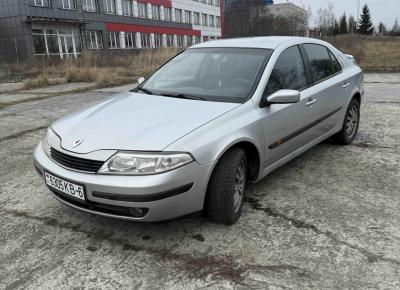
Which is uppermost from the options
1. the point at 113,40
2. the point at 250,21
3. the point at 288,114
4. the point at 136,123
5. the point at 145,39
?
the point at 250,21

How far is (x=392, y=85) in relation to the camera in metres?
11.0

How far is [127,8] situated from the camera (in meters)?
46.0

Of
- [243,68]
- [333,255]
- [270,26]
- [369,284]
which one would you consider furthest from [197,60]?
[270,26]

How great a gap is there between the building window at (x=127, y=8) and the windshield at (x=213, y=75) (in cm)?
4391

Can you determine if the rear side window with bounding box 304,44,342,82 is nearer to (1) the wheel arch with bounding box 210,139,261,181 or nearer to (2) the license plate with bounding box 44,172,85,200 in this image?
(1) the wheel arch with bounding box 210,139,261,181

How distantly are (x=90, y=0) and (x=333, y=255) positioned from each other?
140 ft

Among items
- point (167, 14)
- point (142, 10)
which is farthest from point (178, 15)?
point (142, 10)

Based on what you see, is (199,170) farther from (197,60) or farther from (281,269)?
(197,60)

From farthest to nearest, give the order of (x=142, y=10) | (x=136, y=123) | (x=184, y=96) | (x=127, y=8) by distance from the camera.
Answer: (x=142, y=10) < (x=127, y=8) < (x=184, y=96) < (x=136, y=123)

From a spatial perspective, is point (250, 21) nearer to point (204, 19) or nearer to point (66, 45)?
point (204, 19)

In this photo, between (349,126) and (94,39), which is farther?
(94,39)

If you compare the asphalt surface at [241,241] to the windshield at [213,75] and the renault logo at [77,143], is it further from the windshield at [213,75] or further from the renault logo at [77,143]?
the windshield at [213,75]

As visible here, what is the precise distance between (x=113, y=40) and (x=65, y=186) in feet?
144

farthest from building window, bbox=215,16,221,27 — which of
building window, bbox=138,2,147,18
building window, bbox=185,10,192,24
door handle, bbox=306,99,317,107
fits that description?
door handle, bbox=306,99,317,107
